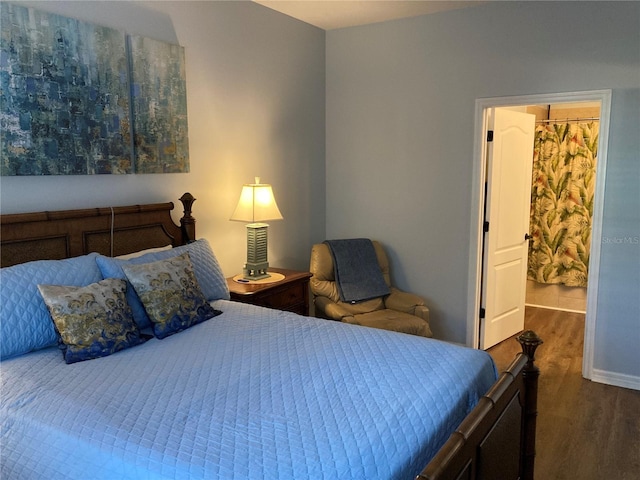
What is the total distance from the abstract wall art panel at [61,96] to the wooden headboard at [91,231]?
0.23m

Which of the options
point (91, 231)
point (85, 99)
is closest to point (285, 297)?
point (91, 231)

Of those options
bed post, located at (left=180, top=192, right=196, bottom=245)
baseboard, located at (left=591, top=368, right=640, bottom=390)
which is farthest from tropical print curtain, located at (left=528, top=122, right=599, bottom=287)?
bed post, located at (left=180, top=192, right=196, bottom=245)

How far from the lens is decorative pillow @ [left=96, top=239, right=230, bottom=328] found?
8.16 feet

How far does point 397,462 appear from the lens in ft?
4.97

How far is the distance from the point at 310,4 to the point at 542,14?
5.36ft

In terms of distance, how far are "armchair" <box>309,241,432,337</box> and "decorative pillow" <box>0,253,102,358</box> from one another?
207 cm

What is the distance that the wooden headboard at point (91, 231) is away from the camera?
244 centimetres

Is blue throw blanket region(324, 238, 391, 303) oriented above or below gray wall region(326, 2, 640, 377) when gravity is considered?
below

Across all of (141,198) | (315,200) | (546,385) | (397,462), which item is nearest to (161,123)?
(141,198)

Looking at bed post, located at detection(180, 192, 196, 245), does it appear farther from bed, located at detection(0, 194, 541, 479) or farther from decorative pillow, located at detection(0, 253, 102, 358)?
decorative pillow, located at detection(0, 253, 102, 358)

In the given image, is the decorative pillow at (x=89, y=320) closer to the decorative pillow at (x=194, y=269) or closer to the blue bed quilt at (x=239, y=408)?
the blue bed quilt at (x=239, y=408)

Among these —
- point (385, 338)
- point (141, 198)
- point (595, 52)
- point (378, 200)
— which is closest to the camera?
point (385, 338)

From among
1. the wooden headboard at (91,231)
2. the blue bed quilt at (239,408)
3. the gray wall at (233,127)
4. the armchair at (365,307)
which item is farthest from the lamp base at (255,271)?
the blue bed quilt at (239,408)

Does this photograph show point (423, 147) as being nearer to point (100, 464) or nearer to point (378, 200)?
point (378, 200)
